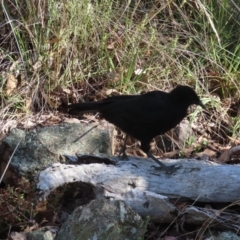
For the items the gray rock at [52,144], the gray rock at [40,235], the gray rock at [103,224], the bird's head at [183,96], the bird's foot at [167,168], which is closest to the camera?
the gray rock at [103,224]

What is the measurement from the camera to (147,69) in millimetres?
5723

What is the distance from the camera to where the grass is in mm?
5586

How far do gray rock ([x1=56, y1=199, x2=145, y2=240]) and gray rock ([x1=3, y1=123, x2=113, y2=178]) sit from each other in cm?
122

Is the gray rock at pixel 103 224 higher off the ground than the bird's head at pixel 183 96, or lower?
lower

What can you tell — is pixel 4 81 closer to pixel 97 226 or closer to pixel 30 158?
pixel 30 158

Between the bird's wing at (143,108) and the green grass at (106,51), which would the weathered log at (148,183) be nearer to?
the bird's wing at (143,108)

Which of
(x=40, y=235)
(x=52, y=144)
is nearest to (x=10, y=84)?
(x=52, y=144)

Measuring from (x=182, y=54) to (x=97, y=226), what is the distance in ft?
9.60

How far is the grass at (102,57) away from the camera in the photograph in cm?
559

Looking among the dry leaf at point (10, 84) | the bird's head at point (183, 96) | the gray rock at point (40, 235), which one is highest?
the bird's head at point (183, 96)

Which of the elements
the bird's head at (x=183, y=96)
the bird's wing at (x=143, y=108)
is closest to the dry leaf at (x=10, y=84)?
the bird's wing at (x=143, y=108)

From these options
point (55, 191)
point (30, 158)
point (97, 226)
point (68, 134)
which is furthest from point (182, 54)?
point (97, 226)

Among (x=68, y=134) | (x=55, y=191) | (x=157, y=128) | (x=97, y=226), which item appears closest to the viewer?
(x=97, y=226)

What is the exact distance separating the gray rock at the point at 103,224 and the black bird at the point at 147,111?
3.05 feet
